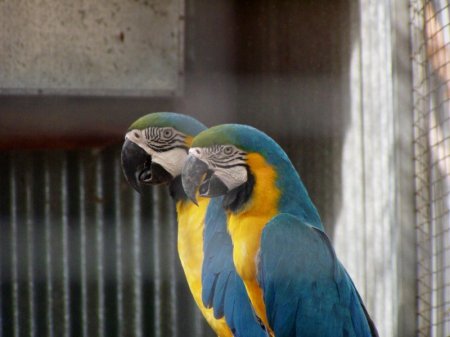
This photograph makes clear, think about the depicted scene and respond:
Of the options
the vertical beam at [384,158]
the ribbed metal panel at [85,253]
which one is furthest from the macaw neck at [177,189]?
the ribbed metal panel at [85,253]

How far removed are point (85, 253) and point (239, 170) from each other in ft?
2.65

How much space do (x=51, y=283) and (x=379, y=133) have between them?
0.68m

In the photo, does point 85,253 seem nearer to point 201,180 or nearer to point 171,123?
point 171,123

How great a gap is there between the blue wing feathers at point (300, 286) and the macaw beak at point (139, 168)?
181 mm

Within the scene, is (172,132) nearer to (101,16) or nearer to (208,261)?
(208,261)

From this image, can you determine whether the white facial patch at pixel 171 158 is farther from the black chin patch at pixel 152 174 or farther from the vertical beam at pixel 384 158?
the vertical beam at pixel 384 158

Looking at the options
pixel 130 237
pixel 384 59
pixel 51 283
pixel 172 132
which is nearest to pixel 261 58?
pixel 384 59

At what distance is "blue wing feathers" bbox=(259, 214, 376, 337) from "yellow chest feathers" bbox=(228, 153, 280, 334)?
0.4 inches

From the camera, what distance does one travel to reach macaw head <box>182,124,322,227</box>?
101 cm

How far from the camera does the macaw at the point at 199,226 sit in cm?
112

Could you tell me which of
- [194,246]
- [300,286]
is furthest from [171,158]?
[300,286]

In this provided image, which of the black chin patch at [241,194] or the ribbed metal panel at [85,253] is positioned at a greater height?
the black chin patch at [241,194]

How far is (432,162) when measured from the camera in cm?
156

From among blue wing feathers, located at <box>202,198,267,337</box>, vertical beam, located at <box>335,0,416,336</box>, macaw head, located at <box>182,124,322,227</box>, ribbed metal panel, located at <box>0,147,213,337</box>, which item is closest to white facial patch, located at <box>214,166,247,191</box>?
macaw head, located at <box>182,124,322,227</box>
